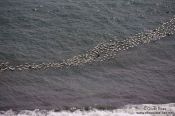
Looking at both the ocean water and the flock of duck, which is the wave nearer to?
the ocean water

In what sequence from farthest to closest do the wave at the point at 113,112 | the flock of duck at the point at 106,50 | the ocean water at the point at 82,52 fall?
the flock of duck at the point at 106,50, the ocean water at the point at 82,52, the wave at the point at 113,112

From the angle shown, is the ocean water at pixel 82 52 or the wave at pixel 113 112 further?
the ocean water at pixel 82 52

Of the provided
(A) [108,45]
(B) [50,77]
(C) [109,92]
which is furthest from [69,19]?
(C) [109,92]

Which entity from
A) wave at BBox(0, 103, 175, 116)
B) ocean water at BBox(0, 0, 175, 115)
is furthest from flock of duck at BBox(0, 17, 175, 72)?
wave at BBox(0, 103, 175, 116)

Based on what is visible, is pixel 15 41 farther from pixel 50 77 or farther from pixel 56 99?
pixel 56 99

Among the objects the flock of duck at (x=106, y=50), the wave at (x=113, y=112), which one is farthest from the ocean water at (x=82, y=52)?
the flock of duck at (x=106, y=50)

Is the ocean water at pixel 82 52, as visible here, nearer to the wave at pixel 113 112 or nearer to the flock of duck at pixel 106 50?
the wave at pixel 113 112
